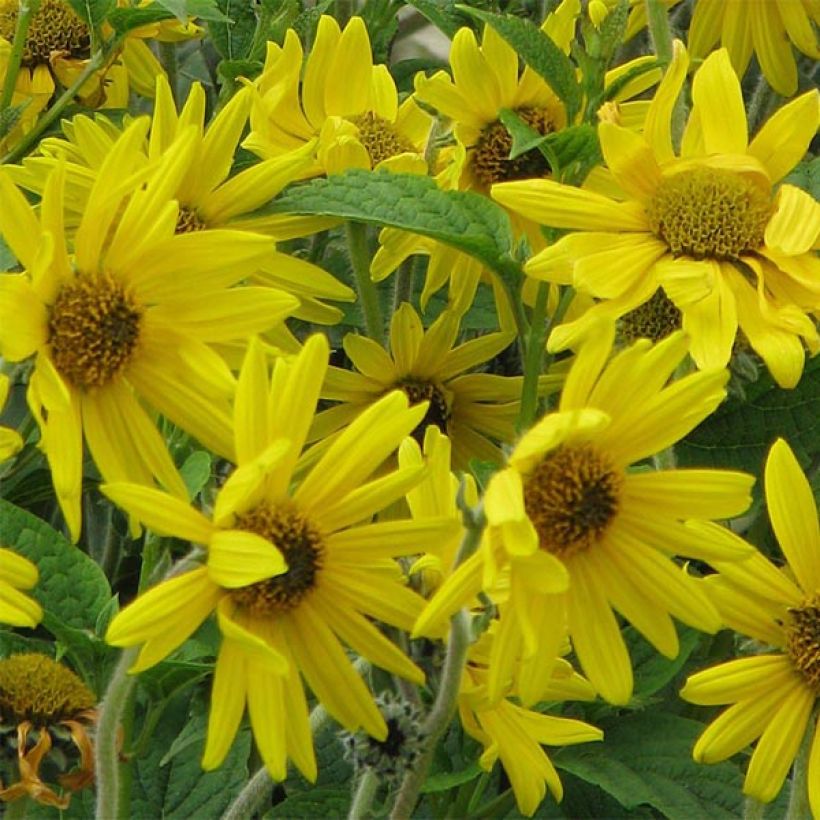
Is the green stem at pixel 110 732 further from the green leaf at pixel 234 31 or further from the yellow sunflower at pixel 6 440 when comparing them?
the green leaf at pixel 234 31

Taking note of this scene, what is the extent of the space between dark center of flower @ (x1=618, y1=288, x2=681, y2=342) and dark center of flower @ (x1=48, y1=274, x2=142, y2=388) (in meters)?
0.24

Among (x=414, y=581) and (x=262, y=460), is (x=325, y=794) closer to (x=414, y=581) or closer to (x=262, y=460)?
(x=414, y=581)

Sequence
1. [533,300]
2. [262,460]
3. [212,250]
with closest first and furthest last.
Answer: [262,460], [212,250], [533,300]

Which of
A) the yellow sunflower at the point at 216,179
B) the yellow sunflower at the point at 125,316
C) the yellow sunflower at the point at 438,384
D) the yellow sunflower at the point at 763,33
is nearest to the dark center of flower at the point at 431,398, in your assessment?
the yellow sunflower at the point at 438,384

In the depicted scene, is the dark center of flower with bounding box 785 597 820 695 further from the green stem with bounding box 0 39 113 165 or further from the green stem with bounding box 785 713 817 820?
the green stem with bounding box 0 39 113 165

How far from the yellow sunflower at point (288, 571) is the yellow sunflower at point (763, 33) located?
1.90 feet

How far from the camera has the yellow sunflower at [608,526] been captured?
0.56 meters

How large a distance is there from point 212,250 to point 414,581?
0.15 meters

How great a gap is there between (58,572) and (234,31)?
358 mm

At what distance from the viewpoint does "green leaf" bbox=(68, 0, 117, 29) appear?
888 mm

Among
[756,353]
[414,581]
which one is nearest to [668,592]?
[414,581]

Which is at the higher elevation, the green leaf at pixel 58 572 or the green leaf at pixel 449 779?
the green leaf at pixel 58 572

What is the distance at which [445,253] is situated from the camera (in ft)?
2.76

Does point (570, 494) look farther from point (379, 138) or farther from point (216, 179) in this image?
point (379, 138)
